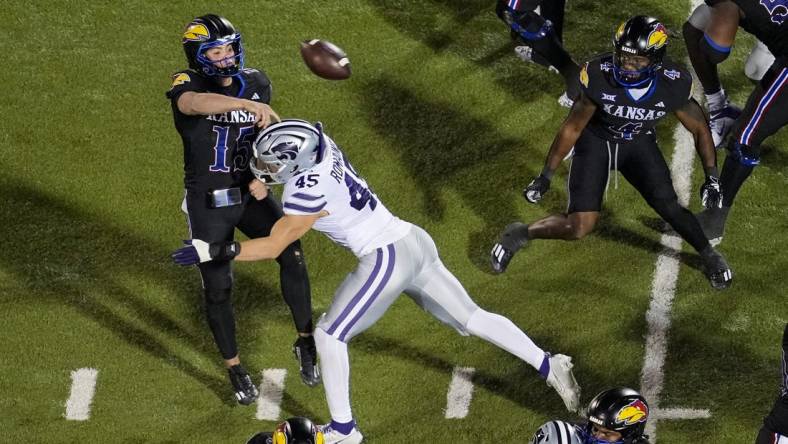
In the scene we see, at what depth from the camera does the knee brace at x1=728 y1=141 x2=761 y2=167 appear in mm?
8781

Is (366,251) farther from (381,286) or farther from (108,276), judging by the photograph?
(108,276)

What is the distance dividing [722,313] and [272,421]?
2.86m

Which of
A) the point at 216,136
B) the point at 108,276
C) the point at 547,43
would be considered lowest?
the point at 108,276

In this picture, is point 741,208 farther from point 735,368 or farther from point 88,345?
point 88,345

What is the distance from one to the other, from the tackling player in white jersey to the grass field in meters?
0.45

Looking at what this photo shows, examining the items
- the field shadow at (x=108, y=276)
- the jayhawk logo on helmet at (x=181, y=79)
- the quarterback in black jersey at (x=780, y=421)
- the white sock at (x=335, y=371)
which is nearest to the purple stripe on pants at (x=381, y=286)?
the white sock at (x=335, y=371)

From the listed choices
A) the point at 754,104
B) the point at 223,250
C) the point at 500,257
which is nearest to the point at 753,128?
the point at 754,104

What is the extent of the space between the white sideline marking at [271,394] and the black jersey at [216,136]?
4.01 feet

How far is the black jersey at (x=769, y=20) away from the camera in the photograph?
8766 millimetres

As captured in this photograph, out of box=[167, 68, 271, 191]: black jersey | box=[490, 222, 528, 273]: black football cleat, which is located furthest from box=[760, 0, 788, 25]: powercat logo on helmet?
box=[167, 68, 271, 191]: black jersey

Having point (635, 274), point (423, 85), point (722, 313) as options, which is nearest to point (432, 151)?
point (423, 85)

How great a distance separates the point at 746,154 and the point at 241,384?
3525mm

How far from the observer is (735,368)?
813 centimetres

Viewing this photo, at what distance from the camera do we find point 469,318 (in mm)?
7641
